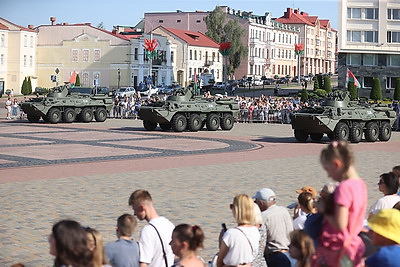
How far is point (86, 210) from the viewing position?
45.9ft

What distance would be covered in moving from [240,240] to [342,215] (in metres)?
2.24

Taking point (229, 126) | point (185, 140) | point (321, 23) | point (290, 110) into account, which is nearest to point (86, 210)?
point (185, 140)

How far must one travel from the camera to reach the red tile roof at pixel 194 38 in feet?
311

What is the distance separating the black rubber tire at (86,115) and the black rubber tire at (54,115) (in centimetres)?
146

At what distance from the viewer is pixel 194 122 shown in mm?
36812

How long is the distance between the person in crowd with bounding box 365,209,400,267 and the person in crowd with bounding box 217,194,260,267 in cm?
180

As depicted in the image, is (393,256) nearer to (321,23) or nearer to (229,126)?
(229,126)

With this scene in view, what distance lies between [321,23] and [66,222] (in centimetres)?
14069

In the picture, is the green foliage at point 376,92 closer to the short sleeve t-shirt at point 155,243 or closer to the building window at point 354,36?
the building window at point 354,36

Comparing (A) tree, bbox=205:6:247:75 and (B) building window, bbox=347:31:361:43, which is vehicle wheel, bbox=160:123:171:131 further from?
(A) tree, bbox=205:6:247:75

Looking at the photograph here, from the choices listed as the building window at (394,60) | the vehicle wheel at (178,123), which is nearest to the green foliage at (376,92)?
the building window at (394,60)

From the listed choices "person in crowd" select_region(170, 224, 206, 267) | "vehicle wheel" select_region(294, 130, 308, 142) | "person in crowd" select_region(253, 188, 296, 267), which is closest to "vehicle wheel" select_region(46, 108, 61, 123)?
"vehicle wheel" select_region(294, 130, 308, 142)

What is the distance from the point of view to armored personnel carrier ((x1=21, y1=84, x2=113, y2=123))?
1610 inches

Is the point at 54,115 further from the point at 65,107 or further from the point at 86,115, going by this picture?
the point at 86,115
